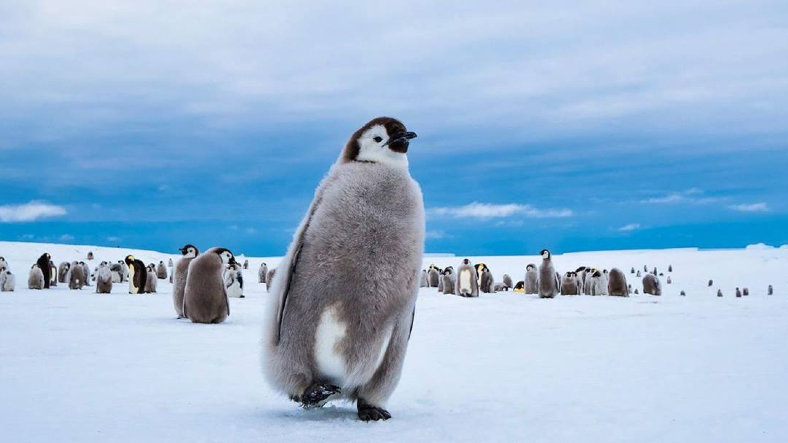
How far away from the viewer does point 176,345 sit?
25.0 feet

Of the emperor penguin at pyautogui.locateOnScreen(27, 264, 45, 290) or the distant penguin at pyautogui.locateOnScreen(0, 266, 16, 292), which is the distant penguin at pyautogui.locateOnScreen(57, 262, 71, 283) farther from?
the distant penguin at pyautogui.locateOnScreen(0, 266, 16, 292)

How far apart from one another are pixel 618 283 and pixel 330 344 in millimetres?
19413

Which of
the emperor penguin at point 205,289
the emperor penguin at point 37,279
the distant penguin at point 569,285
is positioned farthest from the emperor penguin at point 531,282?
the emperor penguin at point 205,289

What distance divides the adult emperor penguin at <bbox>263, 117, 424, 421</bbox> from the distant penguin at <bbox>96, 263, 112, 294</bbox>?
15540mm

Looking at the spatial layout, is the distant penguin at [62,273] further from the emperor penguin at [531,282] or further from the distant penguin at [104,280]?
the emperor penguin at [531,282]

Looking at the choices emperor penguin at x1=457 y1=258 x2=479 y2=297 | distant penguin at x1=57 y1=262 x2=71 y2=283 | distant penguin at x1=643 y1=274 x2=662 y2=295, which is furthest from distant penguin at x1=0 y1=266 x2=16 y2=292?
distant penguin at x1=643 y1=274 x2=662 y2=295

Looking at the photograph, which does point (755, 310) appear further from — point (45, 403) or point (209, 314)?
point (45, 403)

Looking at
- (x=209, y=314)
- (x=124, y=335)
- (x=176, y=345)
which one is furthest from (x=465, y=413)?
(x=209, y=314)

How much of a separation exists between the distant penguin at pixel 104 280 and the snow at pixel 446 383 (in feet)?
23.2

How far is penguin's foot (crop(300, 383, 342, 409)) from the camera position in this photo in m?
3.93

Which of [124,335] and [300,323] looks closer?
[300,323]

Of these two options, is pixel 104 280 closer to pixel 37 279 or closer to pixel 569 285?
pixel 37 279

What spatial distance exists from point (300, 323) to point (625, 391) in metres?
2.49

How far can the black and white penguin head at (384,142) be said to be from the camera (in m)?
4.09
